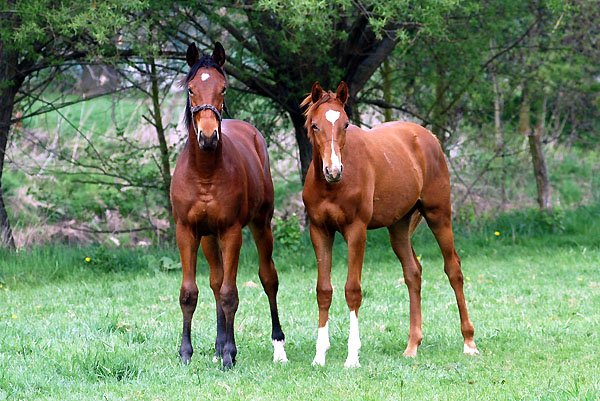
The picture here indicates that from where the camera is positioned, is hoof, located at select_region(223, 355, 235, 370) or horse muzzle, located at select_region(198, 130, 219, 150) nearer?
horse muzzle, located at select_region(198, 130, 219, 150)

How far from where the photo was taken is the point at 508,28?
1320 centimetres

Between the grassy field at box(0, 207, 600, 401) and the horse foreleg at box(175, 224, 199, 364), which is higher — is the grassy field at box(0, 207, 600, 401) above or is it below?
below

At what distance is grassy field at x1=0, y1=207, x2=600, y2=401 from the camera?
4.98 metres

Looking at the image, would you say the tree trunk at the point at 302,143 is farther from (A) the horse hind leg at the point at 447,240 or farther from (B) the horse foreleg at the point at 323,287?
(B) the horse foreleg at the point at 323,287

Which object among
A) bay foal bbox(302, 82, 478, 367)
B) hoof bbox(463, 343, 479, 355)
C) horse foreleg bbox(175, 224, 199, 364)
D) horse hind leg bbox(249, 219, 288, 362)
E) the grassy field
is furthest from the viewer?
horse hind leg bbox(249, 219, 288, 362)

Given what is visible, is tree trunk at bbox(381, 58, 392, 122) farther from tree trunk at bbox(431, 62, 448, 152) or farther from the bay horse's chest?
the bay horse's chest

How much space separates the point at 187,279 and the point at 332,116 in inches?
66.4

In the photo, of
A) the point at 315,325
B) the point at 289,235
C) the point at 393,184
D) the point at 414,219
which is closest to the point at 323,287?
the point at 393,184

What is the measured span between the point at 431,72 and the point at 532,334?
292 inches

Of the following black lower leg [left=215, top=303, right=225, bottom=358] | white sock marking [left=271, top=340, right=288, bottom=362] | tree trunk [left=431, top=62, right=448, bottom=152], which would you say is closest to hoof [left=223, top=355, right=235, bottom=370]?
black lower leg [left=215, top=303, right=225, bottom=358]

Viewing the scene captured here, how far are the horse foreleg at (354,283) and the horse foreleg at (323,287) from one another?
0.59ft

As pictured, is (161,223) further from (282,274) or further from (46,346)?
(46,346)

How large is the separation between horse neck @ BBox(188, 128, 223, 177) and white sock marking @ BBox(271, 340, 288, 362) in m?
1.47

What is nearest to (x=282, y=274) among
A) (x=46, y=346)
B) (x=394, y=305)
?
(x=394, y=305)
